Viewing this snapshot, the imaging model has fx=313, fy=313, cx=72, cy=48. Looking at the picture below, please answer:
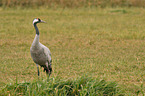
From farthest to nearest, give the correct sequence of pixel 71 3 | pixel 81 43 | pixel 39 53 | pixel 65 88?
pixel 71 3 → pixel 81 43 → pixel 39 53 → pixel 65 88

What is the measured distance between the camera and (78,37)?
11875mm

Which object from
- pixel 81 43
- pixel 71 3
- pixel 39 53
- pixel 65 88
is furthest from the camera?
pixel 71 3

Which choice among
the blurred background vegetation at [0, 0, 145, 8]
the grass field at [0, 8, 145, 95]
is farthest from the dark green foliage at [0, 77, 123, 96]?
the blurred background vegetation at [0, 0, 145, 8]

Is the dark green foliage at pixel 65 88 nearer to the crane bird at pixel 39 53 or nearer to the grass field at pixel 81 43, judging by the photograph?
the grass field at pixel 81 43

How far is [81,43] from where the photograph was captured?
10.8 m

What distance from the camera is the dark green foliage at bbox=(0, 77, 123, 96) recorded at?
5168 mm

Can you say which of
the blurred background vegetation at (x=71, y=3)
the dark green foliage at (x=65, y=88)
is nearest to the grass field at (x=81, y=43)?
the dark green foliage at (x=65, y=88)

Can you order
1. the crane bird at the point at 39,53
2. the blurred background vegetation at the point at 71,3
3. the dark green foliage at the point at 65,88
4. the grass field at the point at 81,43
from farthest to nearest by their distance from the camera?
the blurred background vegetation at the point at 71,3, the grass field at the point at 81,43, the crane bird at the point at 39,53, the dark green foliage at the point at 65,88

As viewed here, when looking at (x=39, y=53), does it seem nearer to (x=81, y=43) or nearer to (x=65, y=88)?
(x=65, y=88)

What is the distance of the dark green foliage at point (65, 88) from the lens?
17.0 ft

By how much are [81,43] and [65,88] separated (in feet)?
18.2

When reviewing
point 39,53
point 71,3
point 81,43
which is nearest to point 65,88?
point 39,53

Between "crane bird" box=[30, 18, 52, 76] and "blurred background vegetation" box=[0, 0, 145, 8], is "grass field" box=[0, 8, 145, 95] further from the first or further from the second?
"blurred background vegetation" box=[0, 0, 145, 8]

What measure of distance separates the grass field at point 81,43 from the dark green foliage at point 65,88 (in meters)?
0.24
